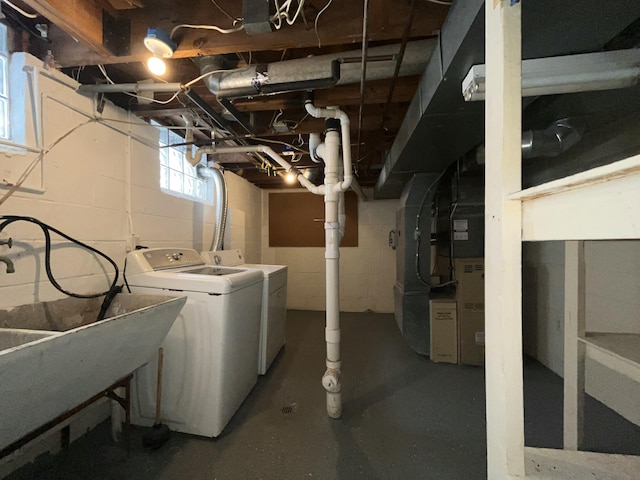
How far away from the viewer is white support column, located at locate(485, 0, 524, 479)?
1.90ft

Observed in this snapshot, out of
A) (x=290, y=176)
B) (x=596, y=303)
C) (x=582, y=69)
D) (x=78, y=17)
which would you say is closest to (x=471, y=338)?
(x=596, y=303)

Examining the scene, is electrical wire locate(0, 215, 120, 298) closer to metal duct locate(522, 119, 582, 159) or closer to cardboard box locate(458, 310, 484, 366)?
metal duct locate(522, 119, 582, 159)

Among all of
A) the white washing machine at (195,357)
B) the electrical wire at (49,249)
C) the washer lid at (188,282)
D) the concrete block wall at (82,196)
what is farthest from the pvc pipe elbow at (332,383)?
the concrete block wall at (82,196)

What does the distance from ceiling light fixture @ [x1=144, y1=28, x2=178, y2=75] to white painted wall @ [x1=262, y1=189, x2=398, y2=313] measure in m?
3.52

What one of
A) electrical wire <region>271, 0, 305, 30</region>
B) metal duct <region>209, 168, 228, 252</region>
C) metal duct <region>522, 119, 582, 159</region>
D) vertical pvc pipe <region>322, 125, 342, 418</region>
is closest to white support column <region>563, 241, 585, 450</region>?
metal duct <region>522, 119, 582, 159</region>

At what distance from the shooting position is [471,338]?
263 cm

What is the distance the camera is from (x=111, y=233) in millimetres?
1774

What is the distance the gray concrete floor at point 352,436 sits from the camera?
1.39 m

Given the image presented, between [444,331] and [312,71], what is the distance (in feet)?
8.50

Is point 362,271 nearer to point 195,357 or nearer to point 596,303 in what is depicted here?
point 596,303

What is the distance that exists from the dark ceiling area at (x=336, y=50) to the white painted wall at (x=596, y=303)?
82cm

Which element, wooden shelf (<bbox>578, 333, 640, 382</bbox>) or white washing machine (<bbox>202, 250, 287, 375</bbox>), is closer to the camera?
wooden shelf (<bbox>578, 333, 640, 382</bbox>)

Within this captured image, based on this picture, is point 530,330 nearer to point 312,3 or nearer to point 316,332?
point 316,332

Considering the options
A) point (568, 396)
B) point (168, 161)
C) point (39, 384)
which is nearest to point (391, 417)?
point (568, 396)
